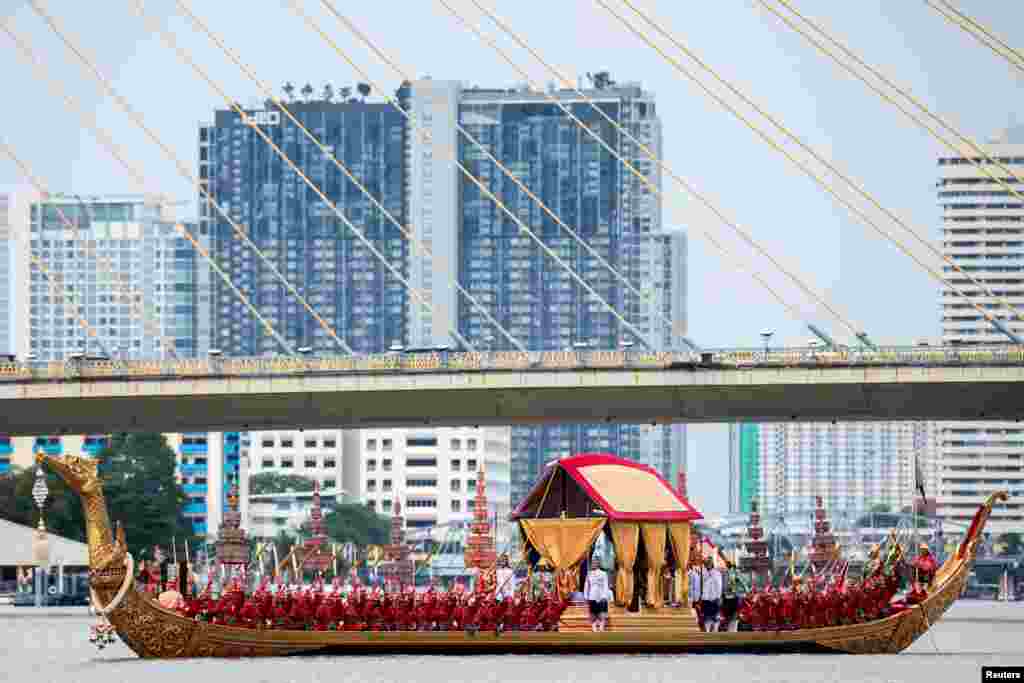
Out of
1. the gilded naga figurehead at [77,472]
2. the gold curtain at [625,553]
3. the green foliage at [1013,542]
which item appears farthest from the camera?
the green foliage at [1013,542]

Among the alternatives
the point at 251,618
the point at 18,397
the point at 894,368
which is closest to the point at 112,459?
the point at 18,397

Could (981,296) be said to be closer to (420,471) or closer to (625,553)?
(420,471)

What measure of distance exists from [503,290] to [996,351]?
137m

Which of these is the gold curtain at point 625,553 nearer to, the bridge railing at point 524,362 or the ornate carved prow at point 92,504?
the ornate carved prow at point 92,504

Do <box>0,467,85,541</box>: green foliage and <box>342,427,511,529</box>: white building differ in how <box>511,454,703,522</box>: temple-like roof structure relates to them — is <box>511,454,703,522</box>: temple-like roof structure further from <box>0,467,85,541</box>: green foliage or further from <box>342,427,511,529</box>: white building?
<box>342,427,511,529</box>: white building

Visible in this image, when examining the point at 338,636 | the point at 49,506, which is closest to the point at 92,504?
the point at 338,636

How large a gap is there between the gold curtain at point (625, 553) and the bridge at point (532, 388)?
77.3 ft

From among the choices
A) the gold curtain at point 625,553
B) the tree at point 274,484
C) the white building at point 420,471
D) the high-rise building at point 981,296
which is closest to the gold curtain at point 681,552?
the gold curtain at point 625,553

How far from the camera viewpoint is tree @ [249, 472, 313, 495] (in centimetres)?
16275

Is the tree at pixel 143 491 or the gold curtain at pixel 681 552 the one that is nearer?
the gold curtain at pixel 681 552

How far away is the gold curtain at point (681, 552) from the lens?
40344mm

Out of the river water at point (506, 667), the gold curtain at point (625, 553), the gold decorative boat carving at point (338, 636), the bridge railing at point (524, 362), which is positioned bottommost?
the river water at point (506, 667)

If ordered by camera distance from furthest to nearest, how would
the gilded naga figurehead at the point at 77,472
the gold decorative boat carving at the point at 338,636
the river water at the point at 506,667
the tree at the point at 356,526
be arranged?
the tree at the point at 356,526 < the gold decorative boat carving at the point at 338,636 < the gilded naga figurehead at the point at 77,472 < the river water at the point at 506,667

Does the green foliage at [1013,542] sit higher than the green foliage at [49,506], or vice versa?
the green foliage at [49,506]
